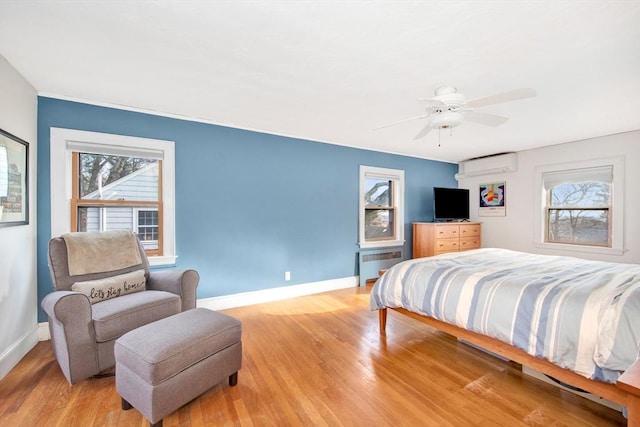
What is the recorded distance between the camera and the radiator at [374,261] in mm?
4484

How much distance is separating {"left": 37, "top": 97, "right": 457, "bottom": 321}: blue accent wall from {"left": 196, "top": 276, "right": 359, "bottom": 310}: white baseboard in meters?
0.07

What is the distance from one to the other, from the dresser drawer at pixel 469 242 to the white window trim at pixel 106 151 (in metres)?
4.65

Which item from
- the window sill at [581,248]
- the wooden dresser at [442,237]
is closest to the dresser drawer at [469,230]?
the wooden dresser at [442,237]

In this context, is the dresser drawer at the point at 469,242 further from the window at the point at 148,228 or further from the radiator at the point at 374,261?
the window at the point at 148,228

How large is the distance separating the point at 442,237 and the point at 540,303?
321 centimetres

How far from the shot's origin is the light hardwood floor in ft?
5.21

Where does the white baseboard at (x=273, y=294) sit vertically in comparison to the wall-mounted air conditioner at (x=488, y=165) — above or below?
below

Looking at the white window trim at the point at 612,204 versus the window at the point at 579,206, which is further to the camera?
the window at the point at 579,206

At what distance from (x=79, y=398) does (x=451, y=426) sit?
88.8 inches

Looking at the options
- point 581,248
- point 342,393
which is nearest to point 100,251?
point 342,393

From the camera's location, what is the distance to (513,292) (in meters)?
1.80

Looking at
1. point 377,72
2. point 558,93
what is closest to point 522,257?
point 558,93

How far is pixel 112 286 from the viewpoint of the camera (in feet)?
7.31

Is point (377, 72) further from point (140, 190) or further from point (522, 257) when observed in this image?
point (140, 190)
